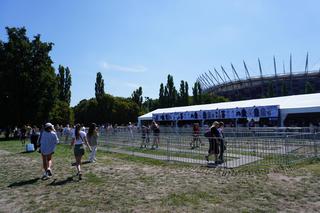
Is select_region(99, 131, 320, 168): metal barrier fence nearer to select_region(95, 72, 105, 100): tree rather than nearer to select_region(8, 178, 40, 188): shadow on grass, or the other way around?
select_region(8, 178, 40, 188): shadow on grass

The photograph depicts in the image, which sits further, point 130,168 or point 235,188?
point 130,168

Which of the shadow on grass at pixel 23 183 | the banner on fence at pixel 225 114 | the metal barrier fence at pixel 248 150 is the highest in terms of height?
the banner on fence at pixel 225 114

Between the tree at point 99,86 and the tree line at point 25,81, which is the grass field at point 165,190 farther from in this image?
the tree at point 99,86

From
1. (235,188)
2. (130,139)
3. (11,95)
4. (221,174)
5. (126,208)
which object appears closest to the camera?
(126,208)

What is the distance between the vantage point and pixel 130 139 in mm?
20984

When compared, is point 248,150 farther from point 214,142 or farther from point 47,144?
point 47,144

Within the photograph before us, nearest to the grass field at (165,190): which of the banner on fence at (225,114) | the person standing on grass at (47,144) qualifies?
the person standing on grass at (47,144)

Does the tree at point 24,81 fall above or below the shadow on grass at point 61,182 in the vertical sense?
above

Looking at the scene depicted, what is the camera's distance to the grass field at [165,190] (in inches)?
267

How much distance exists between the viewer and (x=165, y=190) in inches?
327

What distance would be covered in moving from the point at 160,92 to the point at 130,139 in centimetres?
5570

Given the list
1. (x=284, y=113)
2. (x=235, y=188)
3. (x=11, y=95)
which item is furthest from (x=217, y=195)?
(x=11, y=95)

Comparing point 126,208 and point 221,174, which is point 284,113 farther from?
point 126,208

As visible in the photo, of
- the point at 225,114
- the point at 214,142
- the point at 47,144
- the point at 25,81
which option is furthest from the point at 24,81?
the point at 214,142
